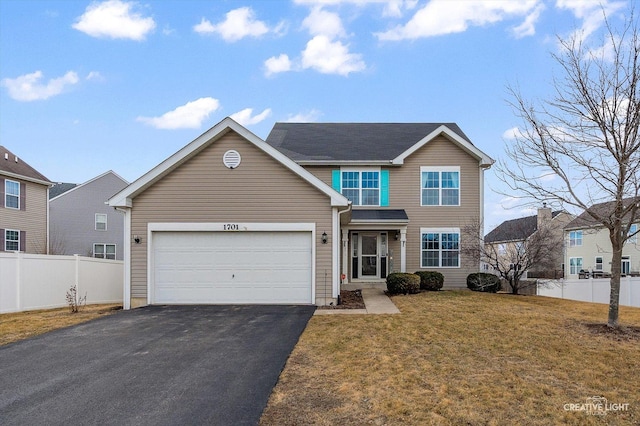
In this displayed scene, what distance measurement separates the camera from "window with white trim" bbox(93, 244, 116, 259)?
98.1 feet

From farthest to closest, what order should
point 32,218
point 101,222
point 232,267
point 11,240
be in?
point 101,222, point 32,218, point 11,240, point 232,267

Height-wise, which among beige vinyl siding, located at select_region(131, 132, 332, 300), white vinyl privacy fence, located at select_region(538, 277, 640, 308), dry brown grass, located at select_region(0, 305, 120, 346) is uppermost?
beige vinyl siding, located at select_region(131, 132, 332, 300)

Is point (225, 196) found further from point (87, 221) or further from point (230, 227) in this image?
point (87, 221)

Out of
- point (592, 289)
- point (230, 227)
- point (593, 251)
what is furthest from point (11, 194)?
point (593, 251)

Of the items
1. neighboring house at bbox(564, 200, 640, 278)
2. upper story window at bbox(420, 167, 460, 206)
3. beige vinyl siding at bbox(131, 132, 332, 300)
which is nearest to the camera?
beige vinyl siding at bbox(131, 132, 332, 300)

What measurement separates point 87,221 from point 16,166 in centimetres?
720

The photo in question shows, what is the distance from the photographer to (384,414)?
4816mm

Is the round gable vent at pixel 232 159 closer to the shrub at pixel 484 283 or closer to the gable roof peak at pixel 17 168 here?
the shrub at pixel 484 283

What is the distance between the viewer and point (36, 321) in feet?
36.0

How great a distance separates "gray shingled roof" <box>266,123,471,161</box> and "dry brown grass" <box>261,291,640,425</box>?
9.62 meters

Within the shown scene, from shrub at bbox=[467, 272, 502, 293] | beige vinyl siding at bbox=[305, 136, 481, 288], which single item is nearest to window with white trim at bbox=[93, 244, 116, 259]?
beige vinyl siding at bbox=[305, 136, 481, 288]

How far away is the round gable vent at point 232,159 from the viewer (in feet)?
42.9

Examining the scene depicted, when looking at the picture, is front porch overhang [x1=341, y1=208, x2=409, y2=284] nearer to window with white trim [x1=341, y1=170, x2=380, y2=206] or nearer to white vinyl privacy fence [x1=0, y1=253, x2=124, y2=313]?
window with white trim [x1=341, y1=170, x2=380, y2=206]

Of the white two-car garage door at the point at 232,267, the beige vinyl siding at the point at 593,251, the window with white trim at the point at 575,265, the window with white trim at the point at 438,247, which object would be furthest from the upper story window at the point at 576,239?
the white two-car garage door at the point at 232,267
